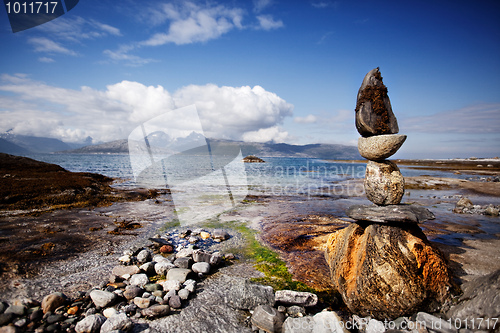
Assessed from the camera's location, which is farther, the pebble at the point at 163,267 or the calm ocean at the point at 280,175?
the calm ocean at the point at 280,175

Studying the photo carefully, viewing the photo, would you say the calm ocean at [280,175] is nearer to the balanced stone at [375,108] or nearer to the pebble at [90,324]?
the balanced stone at [375,108]

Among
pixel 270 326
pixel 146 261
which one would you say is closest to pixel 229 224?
pixel 146 261

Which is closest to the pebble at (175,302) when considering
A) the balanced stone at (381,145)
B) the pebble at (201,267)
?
the pebble at (201,267)

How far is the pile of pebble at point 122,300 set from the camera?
4.48 meters

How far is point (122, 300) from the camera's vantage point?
5.50 meters

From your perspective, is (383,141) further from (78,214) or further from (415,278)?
(78,214)

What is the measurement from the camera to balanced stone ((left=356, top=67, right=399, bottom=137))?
5.98 meters

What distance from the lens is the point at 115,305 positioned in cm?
529

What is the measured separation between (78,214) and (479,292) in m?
17.3

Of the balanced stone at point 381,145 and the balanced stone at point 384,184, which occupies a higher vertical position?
the balanced stone at point 381,145

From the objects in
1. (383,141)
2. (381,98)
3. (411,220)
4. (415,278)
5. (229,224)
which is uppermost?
(381,98)

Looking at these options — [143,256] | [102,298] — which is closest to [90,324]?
[102,298]

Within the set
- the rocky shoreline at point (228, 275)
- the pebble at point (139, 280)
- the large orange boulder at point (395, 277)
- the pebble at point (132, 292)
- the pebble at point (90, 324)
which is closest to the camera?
the pebble at point (90, 324)

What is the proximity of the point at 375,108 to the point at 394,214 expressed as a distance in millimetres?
2714
